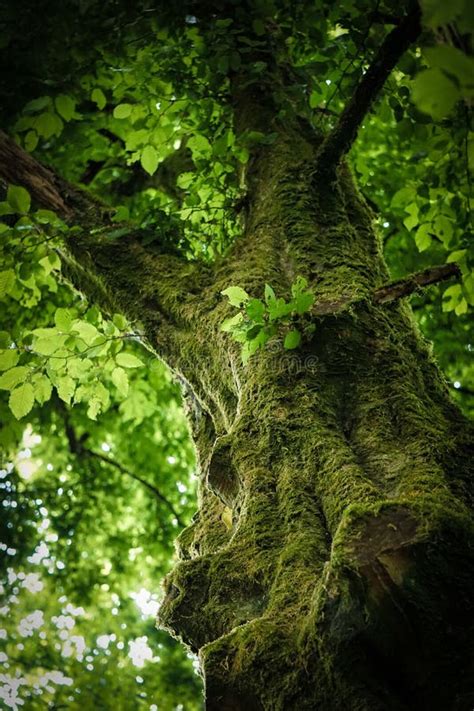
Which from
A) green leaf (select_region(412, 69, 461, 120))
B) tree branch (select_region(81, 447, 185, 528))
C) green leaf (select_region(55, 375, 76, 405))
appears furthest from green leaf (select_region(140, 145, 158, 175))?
tree branch (select_region(81, 447, 185, 528))

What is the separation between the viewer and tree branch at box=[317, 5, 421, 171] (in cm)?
263

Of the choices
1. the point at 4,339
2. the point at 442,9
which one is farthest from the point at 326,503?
the point at 4,339

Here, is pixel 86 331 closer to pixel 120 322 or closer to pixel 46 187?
pixel 120 322

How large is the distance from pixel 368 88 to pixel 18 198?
5.69 feet

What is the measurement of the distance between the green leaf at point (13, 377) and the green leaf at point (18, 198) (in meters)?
0.74

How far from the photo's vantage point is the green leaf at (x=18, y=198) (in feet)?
8.76

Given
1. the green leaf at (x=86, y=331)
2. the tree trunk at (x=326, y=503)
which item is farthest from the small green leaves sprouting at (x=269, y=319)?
the green leaf at (x=86, y=331)

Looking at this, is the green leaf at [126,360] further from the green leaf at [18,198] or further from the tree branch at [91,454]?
the tree branch at [91,454]

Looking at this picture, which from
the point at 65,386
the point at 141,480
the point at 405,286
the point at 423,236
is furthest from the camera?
the point at 141,480

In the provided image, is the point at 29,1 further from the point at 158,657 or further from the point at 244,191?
the point at 158,657

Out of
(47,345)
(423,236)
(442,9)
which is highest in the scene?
(423,236)

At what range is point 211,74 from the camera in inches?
160

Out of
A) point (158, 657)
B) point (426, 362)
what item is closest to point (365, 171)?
point (426, 362)

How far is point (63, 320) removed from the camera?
2.89 meters
